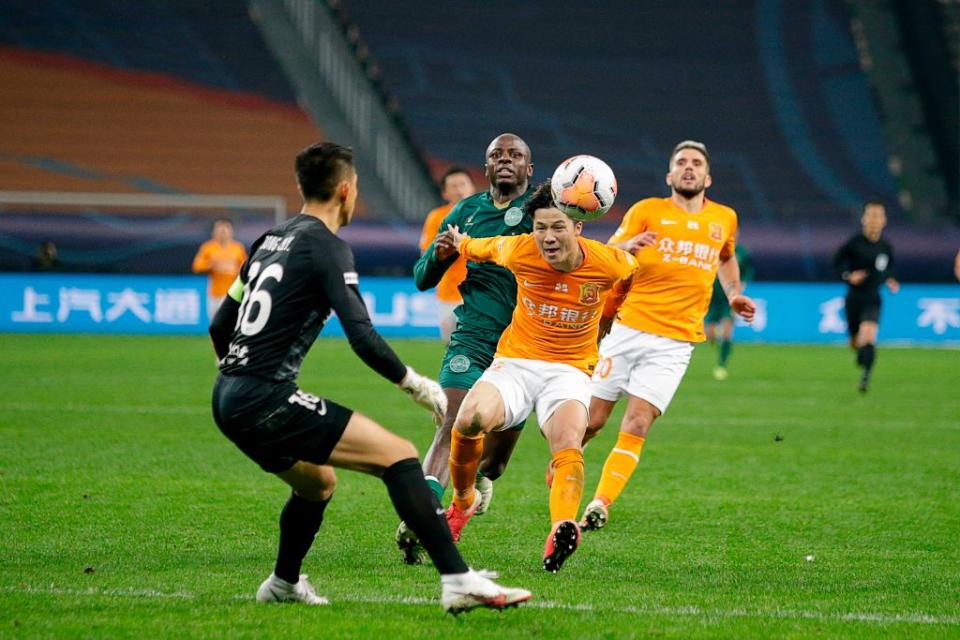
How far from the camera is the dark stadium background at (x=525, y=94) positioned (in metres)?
29.4

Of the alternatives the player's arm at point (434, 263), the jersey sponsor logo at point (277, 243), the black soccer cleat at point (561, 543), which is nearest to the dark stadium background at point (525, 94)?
the player's arm at point (434, 263)

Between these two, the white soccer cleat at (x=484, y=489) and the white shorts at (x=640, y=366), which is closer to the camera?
the white soccer cleat at (x=484, y=489)

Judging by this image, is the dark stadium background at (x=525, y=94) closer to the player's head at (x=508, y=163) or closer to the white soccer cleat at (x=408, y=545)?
the player's head at (x=508, y=163)

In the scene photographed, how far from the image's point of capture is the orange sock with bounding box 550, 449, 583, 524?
20.5 feet

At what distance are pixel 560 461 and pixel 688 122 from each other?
81.6 feet

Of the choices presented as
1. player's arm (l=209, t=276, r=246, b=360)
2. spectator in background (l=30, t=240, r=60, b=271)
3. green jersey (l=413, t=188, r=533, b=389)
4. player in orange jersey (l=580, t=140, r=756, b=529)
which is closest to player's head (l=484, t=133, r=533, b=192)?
green jersey (l=413, t=188, r=533, b=389)

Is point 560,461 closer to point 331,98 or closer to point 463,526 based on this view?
point 463,526

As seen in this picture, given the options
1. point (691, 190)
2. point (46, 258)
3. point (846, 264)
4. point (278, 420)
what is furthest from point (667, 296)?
point (46, 258)

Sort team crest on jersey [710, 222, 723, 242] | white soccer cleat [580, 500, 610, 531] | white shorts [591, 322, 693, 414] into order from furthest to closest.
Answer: team crest on jersey [710, 222, 723, 242] → white shorts [591, 322, 693, 414] → white soccer cleat [580, 500, 610, 531]

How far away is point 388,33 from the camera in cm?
3130

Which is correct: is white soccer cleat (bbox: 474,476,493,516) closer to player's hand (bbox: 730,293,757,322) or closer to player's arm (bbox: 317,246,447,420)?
player's hand (bbox: 730,293,757,322)

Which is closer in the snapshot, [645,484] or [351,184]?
[351,184]

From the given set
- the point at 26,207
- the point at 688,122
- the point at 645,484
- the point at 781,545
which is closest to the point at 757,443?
the point at 645,484

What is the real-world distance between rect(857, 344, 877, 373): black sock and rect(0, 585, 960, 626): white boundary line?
1121 cm
